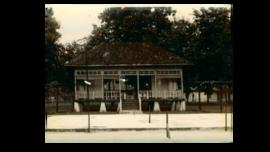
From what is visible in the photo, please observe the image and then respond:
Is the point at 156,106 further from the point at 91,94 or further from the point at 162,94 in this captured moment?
the point at 91,94

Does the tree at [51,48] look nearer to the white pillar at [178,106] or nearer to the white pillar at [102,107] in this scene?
the white pillar at [102,107]

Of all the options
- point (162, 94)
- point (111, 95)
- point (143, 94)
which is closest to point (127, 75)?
point (143, 94)

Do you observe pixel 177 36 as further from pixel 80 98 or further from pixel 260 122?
pixel 260 122

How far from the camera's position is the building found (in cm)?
2481

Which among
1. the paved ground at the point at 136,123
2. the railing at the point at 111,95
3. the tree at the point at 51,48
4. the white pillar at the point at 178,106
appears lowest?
the paved ground at the point at 136,123

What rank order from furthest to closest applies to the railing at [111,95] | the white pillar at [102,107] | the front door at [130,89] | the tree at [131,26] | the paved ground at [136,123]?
the tree at [131,26] → the front door at [130,89] → the railing at [111,95] → the white pillar at [102,107] → the paved ground at [136,123]

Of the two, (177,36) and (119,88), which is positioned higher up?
(177,36)

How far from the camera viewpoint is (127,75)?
26359mm

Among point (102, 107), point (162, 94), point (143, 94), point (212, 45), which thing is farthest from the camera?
point (212, 45)

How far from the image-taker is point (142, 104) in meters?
24.9

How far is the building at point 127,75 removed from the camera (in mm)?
24812

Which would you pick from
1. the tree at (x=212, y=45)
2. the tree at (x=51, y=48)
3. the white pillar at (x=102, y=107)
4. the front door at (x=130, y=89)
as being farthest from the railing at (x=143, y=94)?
the tree at (x=212, y=45)

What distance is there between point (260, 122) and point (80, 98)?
63.9ft
